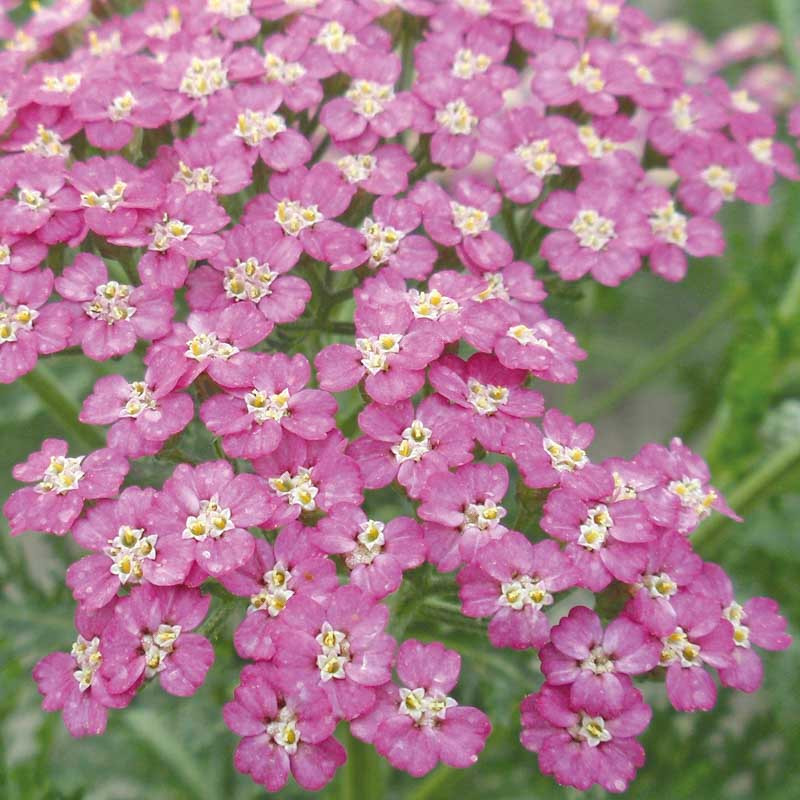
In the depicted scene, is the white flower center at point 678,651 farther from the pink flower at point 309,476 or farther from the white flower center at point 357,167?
the white flower center at point 357,167

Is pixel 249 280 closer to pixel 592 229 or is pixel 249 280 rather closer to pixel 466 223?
pixel 466 223

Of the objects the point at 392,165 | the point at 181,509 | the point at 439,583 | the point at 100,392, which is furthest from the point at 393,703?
the point at 392,165

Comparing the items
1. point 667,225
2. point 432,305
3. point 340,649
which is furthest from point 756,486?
point 340,649

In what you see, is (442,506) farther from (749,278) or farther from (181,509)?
(749,278)

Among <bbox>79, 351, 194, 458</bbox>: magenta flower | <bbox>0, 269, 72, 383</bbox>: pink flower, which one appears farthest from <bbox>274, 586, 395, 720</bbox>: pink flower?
<bbox>0, 269, 72, 383</bbox>: pink flower

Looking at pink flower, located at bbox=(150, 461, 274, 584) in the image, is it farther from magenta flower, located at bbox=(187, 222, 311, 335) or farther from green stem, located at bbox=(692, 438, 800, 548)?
green stem, located at bbox=(692, 438, 800, 548)

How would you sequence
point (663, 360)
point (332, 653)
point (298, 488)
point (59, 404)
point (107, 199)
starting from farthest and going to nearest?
1. point (663, 360)
2. point (59, 404)
3. point (107, 199)
4. point (298, 488)
5. point (332, 653)
